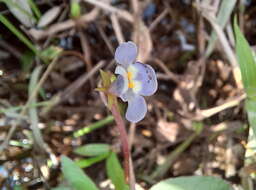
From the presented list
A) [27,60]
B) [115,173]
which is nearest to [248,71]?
[115,173]

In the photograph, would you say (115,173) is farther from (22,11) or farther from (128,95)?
(22,11)

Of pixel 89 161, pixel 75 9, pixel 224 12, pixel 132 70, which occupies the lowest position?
pixel 89 161

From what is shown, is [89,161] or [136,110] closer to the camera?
[136,110]

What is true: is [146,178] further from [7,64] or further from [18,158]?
[7,64]

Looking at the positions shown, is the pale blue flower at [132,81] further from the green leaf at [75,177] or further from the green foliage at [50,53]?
the green foliage at [50,53]

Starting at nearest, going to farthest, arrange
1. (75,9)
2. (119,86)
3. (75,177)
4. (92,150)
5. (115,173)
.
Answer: (119,86) → (75,177) → (115,173) → (92,150) → (75,9)

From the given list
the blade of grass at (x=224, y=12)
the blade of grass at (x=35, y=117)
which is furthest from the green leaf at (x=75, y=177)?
the blade of grass at (x=224, y=12)

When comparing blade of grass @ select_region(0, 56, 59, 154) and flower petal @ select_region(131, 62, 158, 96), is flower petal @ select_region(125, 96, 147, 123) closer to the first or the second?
flower petal @ select_region(131, 62, 158, 96)
